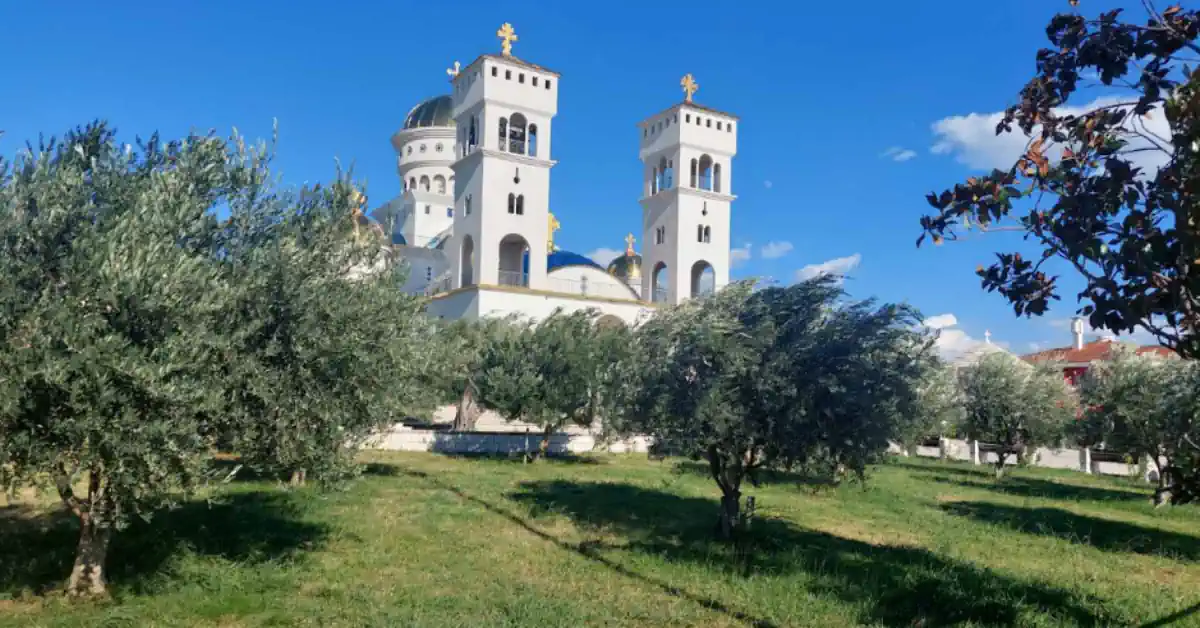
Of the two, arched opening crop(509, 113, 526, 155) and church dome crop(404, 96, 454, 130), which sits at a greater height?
church dome crop(404, 96, 454, 130)

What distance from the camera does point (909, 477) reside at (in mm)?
29625

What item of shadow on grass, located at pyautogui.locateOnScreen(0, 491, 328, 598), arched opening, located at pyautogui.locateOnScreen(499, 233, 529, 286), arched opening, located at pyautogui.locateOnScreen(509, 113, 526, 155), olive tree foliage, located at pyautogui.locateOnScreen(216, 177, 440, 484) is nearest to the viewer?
olive tree foliage, located at pyautogui.locateOnScreen(216, 177, 440, 484)

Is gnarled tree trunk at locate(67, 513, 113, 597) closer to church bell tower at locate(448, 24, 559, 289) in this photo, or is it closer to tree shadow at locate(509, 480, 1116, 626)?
tree shadow at locate(509, 480, 1116, 626)

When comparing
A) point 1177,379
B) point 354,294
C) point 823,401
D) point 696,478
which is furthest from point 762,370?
point 1177,379

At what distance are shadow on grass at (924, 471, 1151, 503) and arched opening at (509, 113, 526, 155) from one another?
28.8 meters

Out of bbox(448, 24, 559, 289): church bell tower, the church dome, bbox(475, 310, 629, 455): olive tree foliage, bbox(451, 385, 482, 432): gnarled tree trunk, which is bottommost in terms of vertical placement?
bbox(451, 385, 482, 432): gnarled tree trunk

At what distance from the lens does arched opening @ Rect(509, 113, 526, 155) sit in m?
48.1

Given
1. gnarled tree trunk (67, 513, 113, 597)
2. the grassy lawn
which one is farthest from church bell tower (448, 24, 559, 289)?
gnarled tree trunk (67, 513, 113, 597)

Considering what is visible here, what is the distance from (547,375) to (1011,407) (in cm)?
1731

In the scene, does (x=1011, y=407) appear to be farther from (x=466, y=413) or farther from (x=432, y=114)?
(x=432, y=114)

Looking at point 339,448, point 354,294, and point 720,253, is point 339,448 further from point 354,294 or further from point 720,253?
point 720,253

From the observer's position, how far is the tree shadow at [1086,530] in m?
16.3

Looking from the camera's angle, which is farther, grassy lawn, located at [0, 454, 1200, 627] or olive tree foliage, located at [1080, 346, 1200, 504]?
olive tree foliage, located at [1080, 346, 1200, 504]

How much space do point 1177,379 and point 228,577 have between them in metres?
24.8
